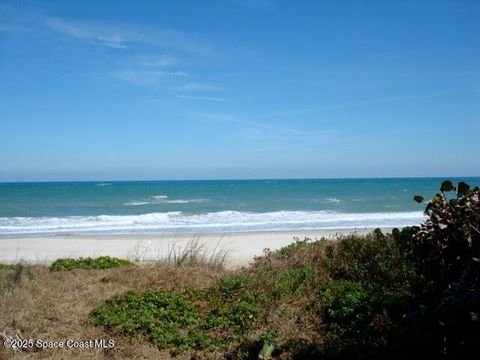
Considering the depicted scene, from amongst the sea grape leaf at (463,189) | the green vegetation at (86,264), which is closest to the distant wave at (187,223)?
the green vegetation at (86,264)

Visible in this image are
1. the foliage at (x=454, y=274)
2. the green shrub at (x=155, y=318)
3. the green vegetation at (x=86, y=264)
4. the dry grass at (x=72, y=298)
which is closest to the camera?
the foliage at (x=454, y=274)

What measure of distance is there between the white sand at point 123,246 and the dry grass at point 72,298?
13.5ft

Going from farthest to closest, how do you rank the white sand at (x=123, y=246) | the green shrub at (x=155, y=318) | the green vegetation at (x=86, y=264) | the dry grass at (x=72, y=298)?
the white sand at (x=123, y=246) < the green vegetation at (x=86, y=264) < the green shrub at (x=155, y=318) < the dry grass at (x=72, y=298)

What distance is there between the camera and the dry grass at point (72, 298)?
18.8 ft

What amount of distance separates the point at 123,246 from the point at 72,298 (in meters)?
9.43

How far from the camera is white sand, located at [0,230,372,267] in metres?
14.3

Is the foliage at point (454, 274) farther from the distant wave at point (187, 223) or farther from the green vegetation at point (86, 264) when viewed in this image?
the distant wave at point (187, 223)

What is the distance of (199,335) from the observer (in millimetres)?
6078

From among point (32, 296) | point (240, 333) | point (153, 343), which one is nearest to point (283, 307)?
point (240, 333)

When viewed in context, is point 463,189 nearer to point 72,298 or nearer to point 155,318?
point 155,318

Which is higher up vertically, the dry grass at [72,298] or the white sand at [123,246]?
the dry grass at [72,298]

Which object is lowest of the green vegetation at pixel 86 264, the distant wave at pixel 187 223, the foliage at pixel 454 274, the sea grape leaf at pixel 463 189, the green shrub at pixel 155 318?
the distant wave at pixel 187 223

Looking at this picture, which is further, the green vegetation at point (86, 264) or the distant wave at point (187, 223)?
the distant wave at point (187, 223)

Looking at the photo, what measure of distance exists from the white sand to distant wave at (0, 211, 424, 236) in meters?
3.92
